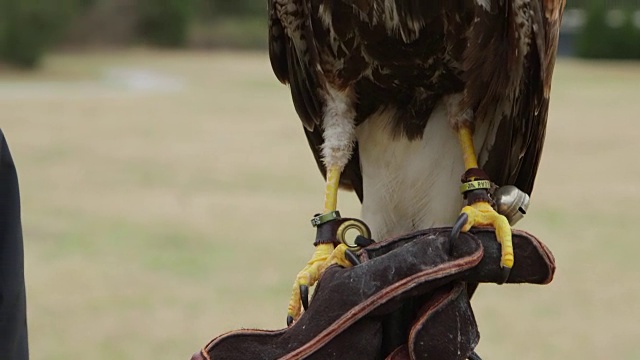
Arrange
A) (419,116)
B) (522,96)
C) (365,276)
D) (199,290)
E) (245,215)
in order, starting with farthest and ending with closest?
(245,215) → (199,290) → (419,116) → (522,96) → (365,276)

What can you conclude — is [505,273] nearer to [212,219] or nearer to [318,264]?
[318,264]

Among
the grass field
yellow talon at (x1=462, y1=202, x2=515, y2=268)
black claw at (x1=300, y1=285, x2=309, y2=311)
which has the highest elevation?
yellow talon at (x1=462, y1=202, x2=515, y2=268)

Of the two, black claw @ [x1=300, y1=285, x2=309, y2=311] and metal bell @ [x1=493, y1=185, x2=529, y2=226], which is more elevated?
metal bell @ [x1=493, y1=185, x2=529, y2=226]

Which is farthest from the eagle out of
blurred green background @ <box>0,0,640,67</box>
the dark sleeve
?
blurred green background @ <box>0,0,640,67</box>

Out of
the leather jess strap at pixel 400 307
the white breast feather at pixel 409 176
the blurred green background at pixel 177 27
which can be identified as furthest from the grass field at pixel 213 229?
the blurred green background at pixel 177 27

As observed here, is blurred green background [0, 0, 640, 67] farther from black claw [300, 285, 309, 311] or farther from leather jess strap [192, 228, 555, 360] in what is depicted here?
leather jess strap [192, 228, 555, 360]

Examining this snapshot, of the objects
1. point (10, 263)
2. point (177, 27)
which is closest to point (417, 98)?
point (10, 263)

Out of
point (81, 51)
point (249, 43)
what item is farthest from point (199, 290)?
point (249, 43)

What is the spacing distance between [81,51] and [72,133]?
73.8ft

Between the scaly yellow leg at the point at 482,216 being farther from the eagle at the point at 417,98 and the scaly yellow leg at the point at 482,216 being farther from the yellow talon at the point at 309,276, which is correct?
the yellow talon at the point at 309,276

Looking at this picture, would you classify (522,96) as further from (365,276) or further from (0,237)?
(0,237)

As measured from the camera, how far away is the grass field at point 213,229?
21.4 feet

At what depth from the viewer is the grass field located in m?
6.53

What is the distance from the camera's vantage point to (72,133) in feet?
51.8
